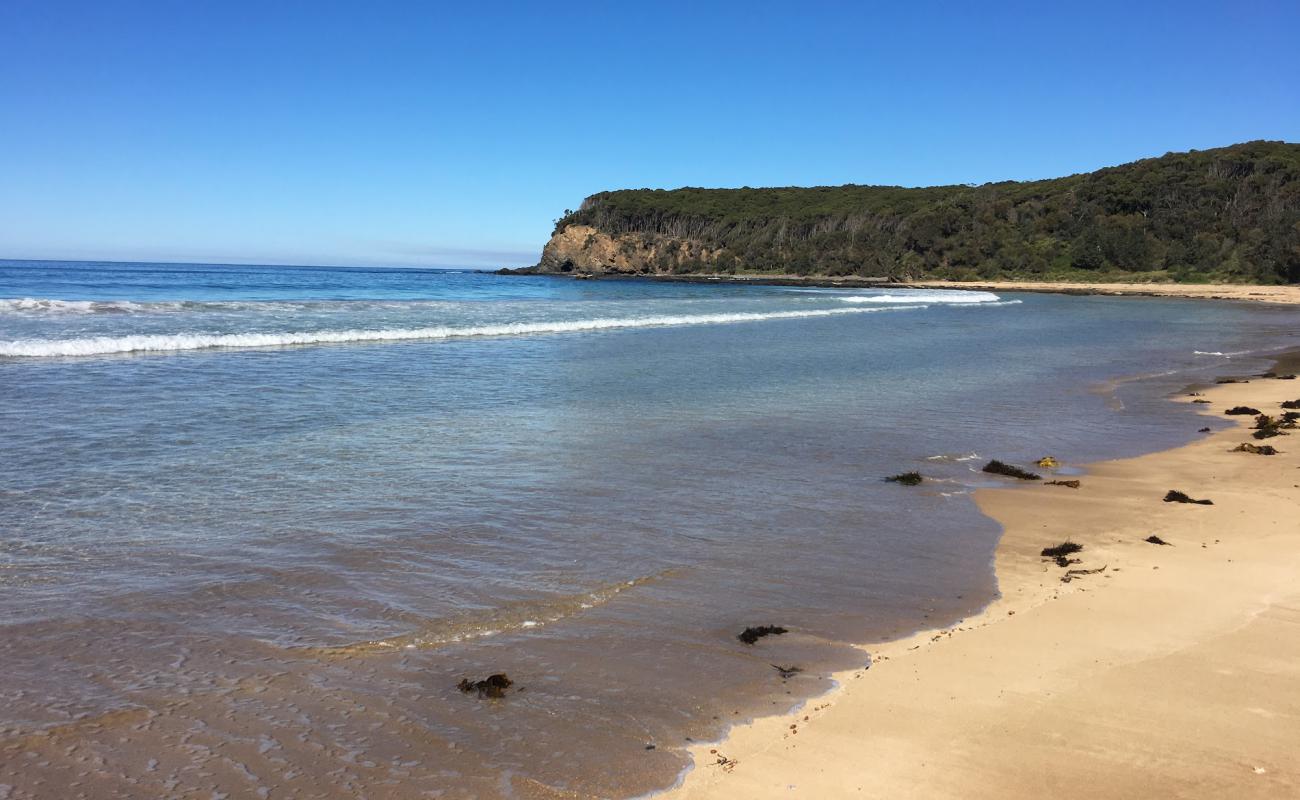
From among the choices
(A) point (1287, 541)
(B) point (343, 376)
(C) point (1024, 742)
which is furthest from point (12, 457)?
(A) point (1287, 541)

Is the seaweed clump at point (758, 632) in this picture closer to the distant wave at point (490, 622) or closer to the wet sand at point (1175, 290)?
the distant wave at point (490, 622)

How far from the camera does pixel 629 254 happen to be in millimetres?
138250

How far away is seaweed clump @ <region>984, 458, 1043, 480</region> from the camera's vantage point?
30.3 feet

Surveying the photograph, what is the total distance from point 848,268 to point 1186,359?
293ft

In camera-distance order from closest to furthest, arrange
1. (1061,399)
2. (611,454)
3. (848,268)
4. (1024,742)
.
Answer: (1024,742) < (611,454) < (1061,399) < (848,268)

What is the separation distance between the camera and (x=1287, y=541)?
22.6 feet

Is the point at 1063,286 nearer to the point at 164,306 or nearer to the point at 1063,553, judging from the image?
the point at 164,306

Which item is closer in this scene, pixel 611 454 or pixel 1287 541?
pixel 1287 541

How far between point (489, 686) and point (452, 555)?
207 cm

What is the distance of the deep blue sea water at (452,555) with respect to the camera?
386 centimetres

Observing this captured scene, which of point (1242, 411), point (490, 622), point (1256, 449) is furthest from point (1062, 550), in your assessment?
point (1242, 411)

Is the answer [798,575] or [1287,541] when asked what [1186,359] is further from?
[798,575]

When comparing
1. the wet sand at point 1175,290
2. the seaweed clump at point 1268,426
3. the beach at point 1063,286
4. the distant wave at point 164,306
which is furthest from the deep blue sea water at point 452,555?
the beach at point 1063,286

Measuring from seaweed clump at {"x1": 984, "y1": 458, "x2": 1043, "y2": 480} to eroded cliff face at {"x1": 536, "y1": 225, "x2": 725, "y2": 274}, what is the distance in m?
124
